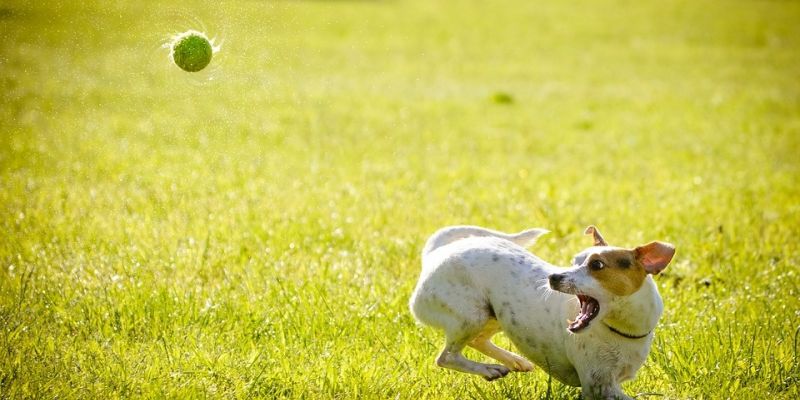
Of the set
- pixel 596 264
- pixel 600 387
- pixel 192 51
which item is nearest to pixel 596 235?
pixel 596 264

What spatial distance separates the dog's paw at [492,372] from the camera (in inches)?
161

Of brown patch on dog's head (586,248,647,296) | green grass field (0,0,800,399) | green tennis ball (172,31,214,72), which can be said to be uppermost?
green tennis ball (172,31,214,72)

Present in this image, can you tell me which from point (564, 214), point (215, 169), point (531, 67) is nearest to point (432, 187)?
point (564, 214)

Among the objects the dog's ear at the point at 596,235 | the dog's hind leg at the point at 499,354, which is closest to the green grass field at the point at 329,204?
the dog's hind leg at the point at 499,354

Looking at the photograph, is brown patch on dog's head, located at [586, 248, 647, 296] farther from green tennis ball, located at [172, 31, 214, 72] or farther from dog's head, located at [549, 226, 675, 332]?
green tennis ball, located at [172, 31, 214, 72]

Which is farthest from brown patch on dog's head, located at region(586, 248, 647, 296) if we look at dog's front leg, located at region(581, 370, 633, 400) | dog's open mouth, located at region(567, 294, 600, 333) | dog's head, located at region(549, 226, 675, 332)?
dog's front leg, located at region(581, 370, 633, 400)

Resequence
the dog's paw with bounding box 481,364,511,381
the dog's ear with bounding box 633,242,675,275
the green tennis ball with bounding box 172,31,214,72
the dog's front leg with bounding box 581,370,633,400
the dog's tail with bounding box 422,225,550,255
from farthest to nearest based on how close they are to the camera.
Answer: the green tennis ball with bounding box 172,31,214,72 < the dog's tail with bounding box 422,225,550,255 < the dog's paw with bounding box 481,364,511,381 < the dog's front leg with bounding box 581,370,633,400 < the dog's ear with bounding box 633,242,675,275

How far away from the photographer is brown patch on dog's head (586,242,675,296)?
378cm

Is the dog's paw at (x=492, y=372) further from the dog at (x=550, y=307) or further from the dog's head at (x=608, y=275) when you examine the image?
the dog's head at (x=608, y=275)

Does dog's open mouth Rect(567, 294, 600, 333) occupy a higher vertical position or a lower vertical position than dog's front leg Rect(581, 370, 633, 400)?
higher

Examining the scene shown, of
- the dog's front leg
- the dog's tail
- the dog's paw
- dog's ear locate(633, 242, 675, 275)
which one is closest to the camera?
dog's ear locate(633, 242, 675, 275)

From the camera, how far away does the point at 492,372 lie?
4.09 m

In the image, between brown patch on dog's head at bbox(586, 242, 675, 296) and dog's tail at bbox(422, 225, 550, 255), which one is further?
dog's tail at bbox(422, 225, 550, 255)

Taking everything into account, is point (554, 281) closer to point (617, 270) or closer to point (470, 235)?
point (617, 270)
